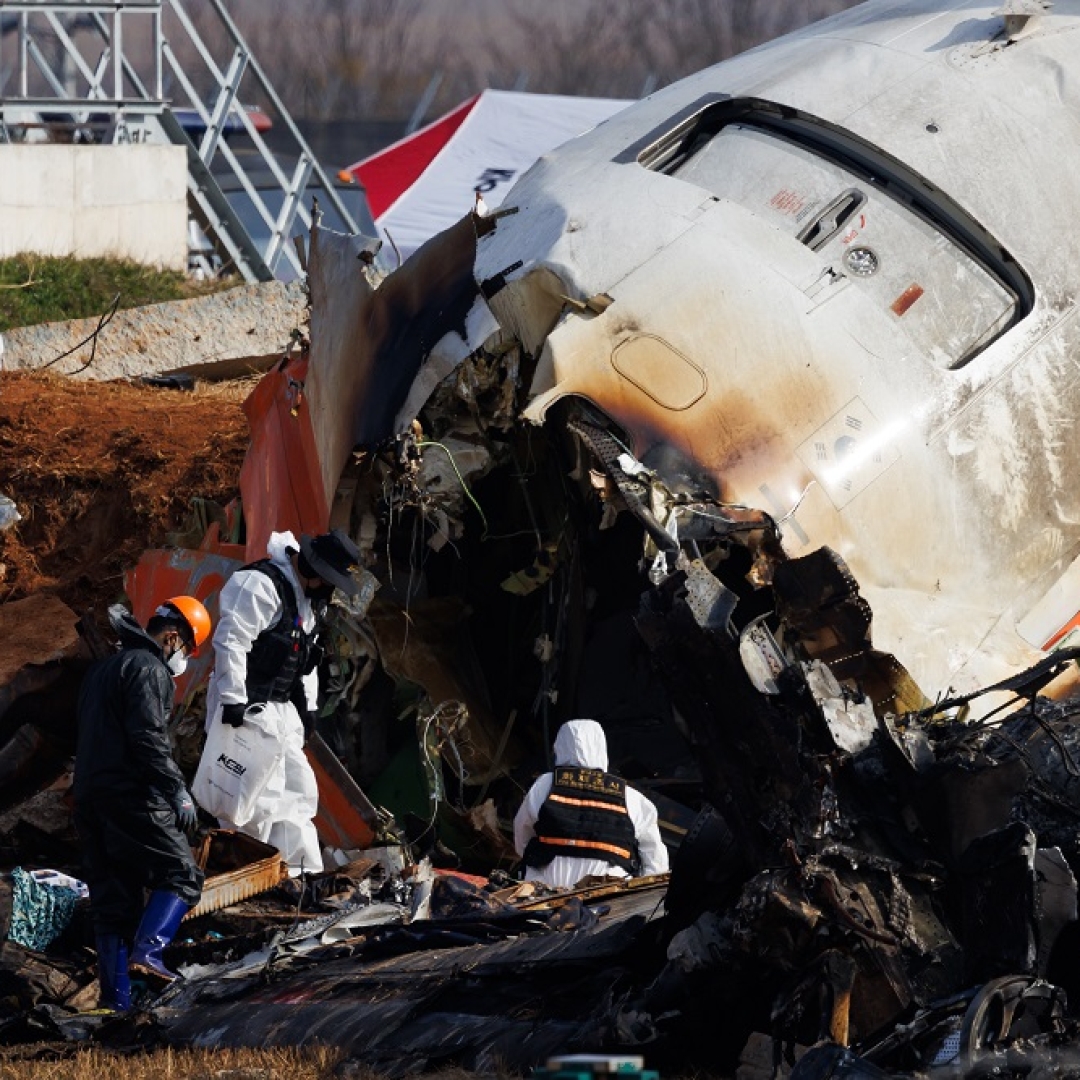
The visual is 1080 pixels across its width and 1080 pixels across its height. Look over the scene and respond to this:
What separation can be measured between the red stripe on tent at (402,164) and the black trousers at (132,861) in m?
15.2

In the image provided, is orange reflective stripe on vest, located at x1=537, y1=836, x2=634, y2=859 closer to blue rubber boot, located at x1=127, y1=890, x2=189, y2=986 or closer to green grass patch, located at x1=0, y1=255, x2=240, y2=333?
blue rubber boot, located at x1=127, y1=890, x2=189, y2=986

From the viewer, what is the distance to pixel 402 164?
2302 centimetres

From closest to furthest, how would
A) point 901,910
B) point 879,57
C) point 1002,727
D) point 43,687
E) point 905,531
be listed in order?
1. point 901,910
2. point 1002,727
3. point 905,531
4. point 879,57
5. point 43,687

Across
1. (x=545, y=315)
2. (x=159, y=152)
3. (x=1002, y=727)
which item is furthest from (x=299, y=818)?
(x=159, y=152)

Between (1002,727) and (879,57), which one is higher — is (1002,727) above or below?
below

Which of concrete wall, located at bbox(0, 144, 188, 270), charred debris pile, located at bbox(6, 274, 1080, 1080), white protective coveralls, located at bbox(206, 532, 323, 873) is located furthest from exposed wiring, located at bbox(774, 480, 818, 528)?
concrete wall, located at bbox(0, 144, 188, 270)

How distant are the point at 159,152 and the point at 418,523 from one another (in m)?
10.0

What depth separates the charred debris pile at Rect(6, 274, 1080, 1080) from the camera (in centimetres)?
507

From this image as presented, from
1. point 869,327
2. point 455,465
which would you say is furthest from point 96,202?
point 869,327

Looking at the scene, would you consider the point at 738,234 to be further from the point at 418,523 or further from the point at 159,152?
the point at 159,152

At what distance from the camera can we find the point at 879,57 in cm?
952

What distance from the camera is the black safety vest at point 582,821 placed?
330 inches

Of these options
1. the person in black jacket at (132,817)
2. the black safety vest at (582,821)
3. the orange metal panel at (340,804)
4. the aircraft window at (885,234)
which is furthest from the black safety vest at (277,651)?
the aircraft window at (885,234)

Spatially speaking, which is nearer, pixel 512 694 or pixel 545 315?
pixel 545 315
